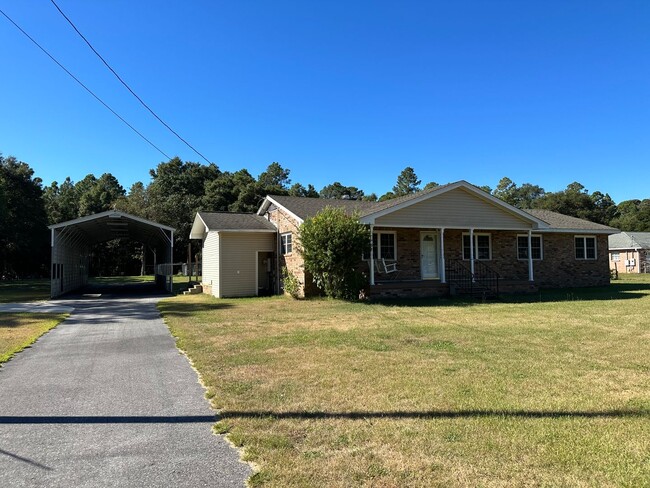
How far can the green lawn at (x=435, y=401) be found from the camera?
3.47m

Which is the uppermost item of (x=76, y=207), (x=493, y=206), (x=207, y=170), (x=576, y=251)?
(x=207, y=170)

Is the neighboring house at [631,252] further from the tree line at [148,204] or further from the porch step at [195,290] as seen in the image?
the porch step at [195,290]

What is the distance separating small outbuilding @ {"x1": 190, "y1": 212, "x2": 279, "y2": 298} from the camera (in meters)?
20.3

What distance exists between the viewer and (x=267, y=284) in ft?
71.9

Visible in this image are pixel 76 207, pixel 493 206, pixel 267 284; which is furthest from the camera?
pixel 76 207

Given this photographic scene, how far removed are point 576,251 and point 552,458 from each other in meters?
22.1

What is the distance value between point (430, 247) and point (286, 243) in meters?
6.15

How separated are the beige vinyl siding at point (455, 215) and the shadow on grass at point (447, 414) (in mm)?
13084

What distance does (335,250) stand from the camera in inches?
623

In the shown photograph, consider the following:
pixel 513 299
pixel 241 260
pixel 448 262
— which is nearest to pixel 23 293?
pixel 241 260

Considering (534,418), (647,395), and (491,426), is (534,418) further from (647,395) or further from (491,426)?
(647,395)

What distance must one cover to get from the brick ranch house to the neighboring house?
2227cm

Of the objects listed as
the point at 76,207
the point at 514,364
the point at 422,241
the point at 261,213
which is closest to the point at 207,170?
the point at 76,207

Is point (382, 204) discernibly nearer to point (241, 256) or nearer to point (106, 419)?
point (241, 256)
